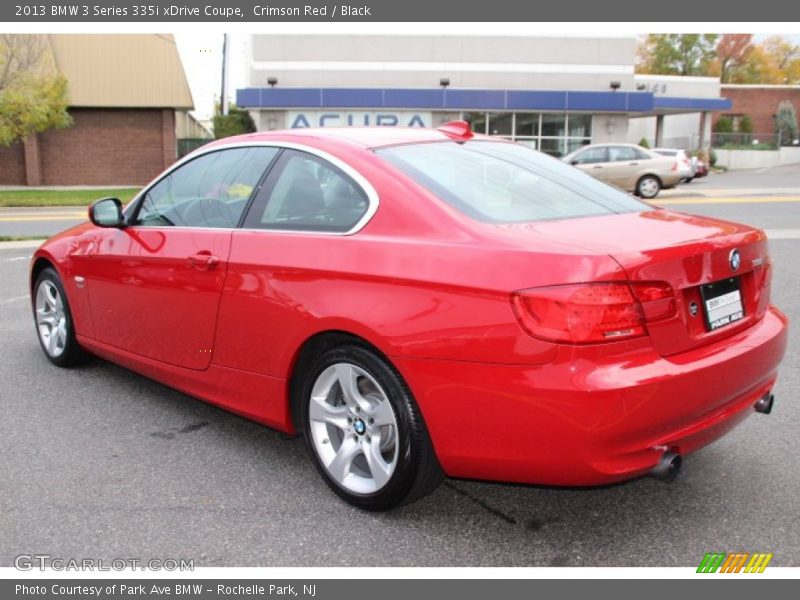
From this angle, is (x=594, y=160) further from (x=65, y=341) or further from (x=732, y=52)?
(x=732, y=52)

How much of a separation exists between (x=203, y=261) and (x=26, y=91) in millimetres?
24533

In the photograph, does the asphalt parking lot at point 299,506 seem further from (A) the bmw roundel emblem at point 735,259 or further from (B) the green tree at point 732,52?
(B) the green tree at point 732,52

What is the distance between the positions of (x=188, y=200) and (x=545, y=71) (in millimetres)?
32340

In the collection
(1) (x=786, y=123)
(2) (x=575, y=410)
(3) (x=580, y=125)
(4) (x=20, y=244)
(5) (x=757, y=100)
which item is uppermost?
(5) (x=757, y=100)

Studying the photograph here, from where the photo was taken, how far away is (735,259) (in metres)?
3.21

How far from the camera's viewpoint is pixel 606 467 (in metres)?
2.77

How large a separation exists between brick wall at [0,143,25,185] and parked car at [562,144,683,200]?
72.1 feet

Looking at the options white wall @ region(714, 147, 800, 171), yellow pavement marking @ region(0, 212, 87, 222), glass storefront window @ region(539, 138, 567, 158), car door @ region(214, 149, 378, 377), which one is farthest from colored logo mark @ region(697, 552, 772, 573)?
white wall @ region(714, 147, 800, 171)

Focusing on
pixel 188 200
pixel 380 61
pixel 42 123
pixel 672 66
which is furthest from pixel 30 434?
pixel 672 66

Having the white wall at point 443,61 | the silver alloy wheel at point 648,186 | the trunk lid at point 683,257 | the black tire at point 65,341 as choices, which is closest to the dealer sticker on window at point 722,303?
the trunk lid at point 683,257

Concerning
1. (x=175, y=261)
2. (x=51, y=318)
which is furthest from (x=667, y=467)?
(x=51, y=318)

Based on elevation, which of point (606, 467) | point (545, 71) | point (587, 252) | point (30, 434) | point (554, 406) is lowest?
point (30, 434)

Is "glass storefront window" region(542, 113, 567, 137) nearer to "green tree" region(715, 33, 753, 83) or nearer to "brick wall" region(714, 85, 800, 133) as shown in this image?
"brick wall" region(714, 85, 800, 133)

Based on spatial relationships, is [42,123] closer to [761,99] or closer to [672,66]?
[761,99]
